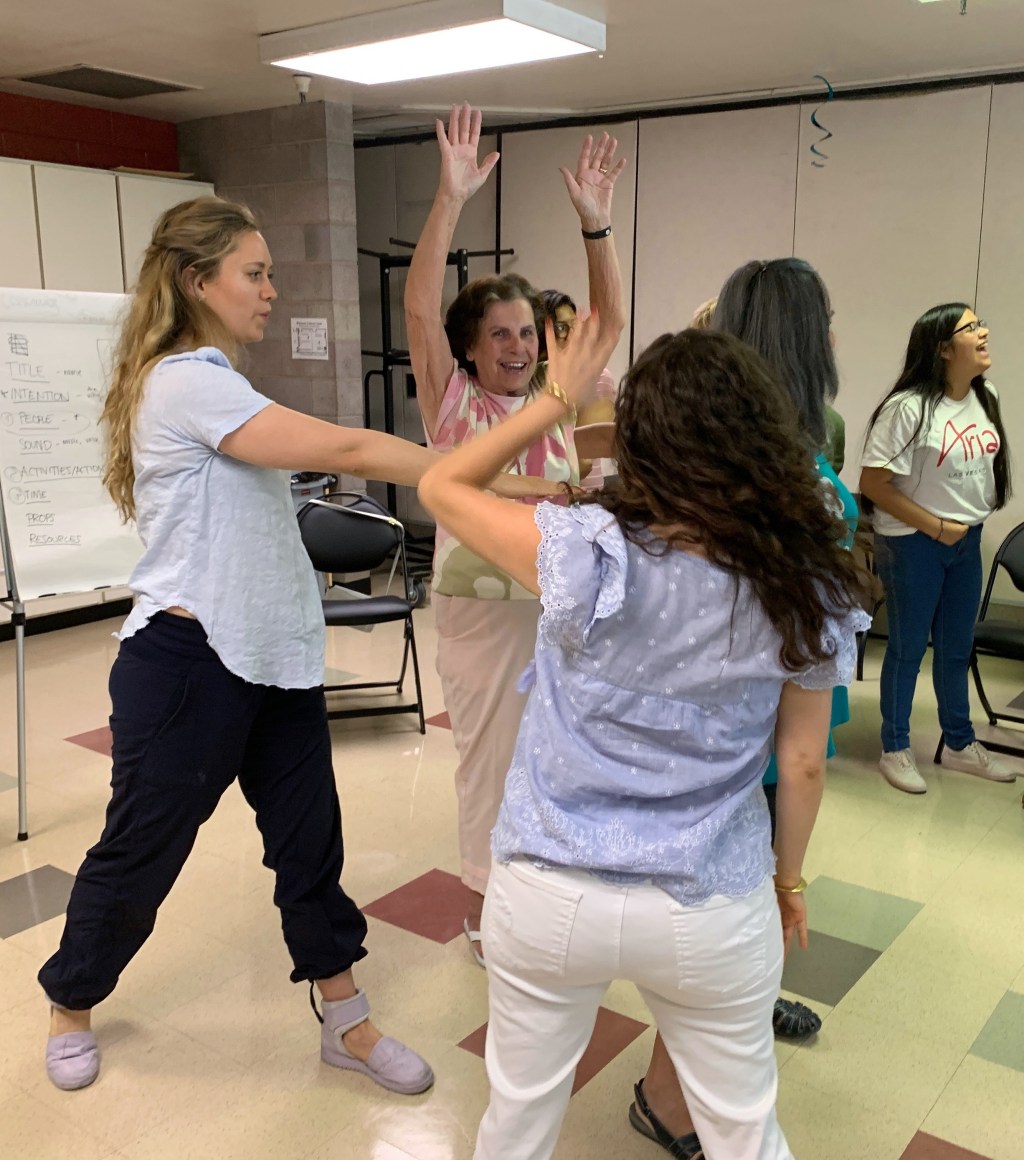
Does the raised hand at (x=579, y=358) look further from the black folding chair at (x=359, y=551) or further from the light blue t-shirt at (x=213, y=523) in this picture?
the black folding chair at (x=359, y=551)

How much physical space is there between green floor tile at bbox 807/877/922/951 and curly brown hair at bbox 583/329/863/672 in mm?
1597

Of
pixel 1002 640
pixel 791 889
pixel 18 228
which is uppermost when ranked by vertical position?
pixel 18 228

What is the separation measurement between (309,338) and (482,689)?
3.83 metres

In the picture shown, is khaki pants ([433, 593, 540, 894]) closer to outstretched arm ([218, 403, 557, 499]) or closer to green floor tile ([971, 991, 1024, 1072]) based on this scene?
outstretched arm ([218, 403, 557, 499])

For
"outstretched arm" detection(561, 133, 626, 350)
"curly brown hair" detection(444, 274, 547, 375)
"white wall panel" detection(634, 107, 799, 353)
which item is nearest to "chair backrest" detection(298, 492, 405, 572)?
"curly brown hair" detection(444, 274, 547, 375)

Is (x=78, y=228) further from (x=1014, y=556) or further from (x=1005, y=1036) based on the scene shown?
(x=1005, y=1036)

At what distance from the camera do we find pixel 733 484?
3.86ft

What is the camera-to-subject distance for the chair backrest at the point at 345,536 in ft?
12.9

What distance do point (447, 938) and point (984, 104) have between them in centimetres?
410

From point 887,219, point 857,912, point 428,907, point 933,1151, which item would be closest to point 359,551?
point 428,907

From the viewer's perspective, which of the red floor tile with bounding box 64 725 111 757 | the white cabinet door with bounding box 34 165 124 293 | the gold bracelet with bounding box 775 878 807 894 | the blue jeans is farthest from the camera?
the white cabinet door with bounding box 34 165 124 293

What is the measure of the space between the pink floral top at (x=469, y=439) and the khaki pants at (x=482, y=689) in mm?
58

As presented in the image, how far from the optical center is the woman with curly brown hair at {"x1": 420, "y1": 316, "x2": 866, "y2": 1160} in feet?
3.87

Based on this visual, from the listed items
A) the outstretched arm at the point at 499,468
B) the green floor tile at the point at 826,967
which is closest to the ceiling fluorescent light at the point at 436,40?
the outstretched arm at the point at 499,468
